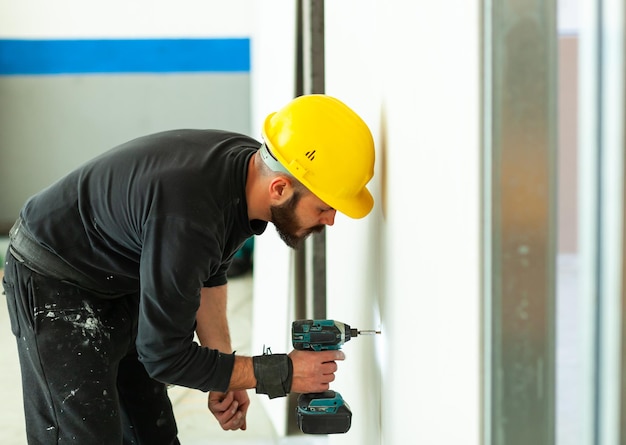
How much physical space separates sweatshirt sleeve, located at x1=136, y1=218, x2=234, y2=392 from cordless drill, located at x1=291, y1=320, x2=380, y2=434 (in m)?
0.29

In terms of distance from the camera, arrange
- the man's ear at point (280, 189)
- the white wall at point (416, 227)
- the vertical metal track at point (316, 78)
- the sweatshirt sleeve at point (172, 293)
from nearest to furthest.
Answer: the white wall at point (416, 227) < the sweatshirt sleeve at point (172, 293) < the man's ear at point (280, 189) < the vertical metal track at point (316, 78)

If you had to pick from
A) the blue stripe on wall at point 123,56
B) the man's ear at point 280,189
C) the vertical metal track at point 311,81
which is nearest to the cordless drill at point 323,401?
the man's ear at point 280,189

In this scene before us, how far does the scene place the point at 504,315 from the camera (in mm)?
1072

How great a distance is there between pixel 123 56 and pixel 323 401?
5.88m

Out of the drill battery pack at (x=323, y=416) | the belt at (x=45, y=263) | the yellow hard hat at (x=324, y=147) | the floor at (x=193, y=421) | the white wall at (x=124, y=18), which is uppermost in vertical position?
the white wall at (x=124, y=18)

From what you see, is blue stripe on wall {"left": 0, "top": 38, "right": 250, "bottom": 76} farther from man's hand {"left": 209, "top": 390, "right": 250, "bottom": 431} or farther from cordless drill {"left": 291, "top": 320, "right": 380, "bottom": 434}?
cordless drill {"left": 291, "top": 320, "right": 380, "bottom": 434}

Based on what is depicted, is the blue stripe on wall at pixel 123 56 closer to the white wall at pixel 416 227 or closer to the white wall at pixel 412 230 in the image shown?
the white wall at pixel 412 230

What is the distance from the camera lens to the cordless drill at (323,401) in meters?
2.07

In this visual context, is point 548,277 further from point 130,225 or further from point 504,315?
point 130,225

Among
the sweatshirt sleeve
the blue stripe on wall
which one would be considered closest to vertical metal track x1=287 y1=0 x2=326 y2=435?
the sweatshirt sleeve

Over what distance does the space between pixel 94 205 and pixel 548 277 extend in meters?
1.41

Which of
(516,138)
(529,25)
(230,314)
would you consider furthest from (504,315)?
(230,314)

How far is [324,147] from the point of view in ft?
6.26

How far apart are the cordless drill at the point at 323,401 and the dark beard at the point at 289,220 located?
235mm
